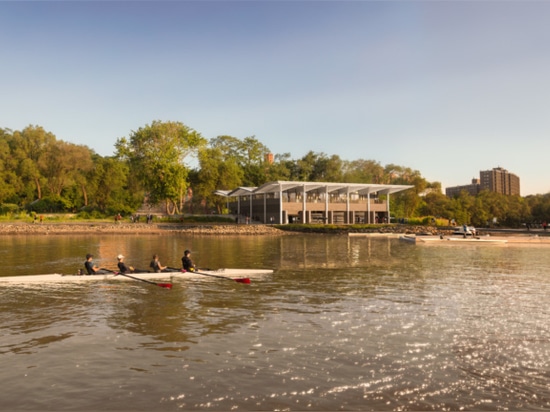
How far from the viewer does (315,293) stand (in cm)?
1950

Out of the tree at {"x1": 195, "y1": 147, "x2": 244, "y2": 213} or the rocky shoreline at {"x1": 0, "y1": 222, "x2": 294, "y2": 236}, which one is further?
the tree at {"x1": 195, "y1": 147, "x2": 244, "y2": 213}

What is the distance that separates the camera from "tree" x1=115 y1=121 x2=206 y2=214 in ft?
260

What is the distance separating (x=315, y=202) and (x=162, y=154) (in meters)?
30.4

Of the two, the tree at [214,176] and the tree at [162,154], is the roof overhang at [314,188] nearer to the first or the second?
the tree at [214,176]

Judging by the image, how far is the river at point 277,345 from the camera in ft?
28.9

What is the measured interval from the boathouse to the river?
56.2m

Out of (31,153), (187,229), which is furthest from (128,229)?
(31,153)

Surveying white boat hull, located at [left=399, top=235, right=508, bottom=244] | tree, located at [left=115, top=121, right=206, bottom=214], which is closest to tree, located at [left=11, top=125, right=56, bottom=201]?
tree, located at [left=115, top=121, right=206, bottom=214]

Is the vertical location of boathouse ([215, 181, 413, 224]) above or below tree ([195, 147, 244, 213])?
below

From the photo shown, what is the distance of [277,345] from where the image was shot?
12.0 m

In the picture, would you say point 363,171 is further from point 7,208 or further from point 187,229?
point 7,208

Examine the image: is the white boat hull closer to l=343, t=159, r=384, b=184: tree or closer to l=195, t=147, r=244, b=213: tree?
l=195, t=147, r=244, b=213: tree

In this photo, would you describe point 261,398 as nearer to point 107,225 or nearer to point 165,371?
point 165,371

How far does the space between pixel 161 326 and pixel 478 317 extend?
35.1 feet
